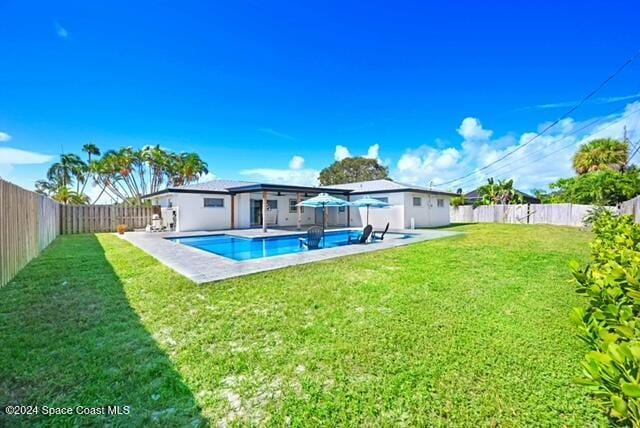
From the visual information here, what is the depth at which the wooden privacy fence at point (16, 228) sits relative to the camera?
6.42 m

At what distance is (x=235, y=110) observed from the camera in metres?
21.6

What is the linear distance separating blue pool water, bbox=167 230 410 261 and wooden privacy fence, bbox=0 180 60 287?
18.3 ft

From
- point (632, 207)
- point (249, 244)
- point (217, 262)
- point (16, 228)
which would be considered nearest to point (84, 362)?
point (217, 262)

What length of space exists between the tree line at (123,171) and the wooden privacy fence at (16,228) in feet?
97.1

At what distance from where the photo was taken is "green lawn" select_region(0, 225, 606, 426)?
2.72 m

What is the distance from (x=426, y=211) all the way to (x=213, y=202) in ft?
54.9

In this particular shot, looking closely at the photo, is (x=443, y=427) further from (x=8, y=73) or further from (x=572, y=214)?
(x=572, y=214)

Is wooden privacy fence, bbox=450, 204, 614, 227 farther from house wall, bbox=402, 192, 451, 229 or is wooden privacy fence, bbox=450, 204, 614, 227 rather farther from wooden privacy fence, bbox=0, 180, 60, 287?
wooden privacy fence, bbox=0, 180, 60, 287

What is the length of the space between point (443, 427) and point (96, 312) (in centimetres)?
534

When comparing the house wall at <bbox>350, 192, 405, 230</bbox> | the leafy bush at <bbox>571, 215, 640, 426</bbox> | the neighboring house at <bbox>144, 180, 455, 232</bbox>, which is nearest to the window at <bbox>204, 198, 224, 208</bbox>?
the neighboring house at <bbox>144, 180, 455, 232</bbox>

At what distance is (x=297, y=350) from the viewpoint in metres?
3.79

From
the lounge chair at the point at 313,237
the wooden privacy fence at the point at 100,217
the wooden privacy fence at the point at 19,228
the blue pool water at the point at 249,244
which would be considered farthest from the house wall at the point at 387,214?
the wooden privacy fence at the point at 19,228

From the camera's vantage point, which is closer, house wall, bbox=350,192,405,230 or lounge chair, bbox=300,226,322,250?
lounge chair, bbox=300,226,322,250

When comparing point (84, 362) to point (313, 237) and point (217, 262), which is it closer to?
point (217, 262)
